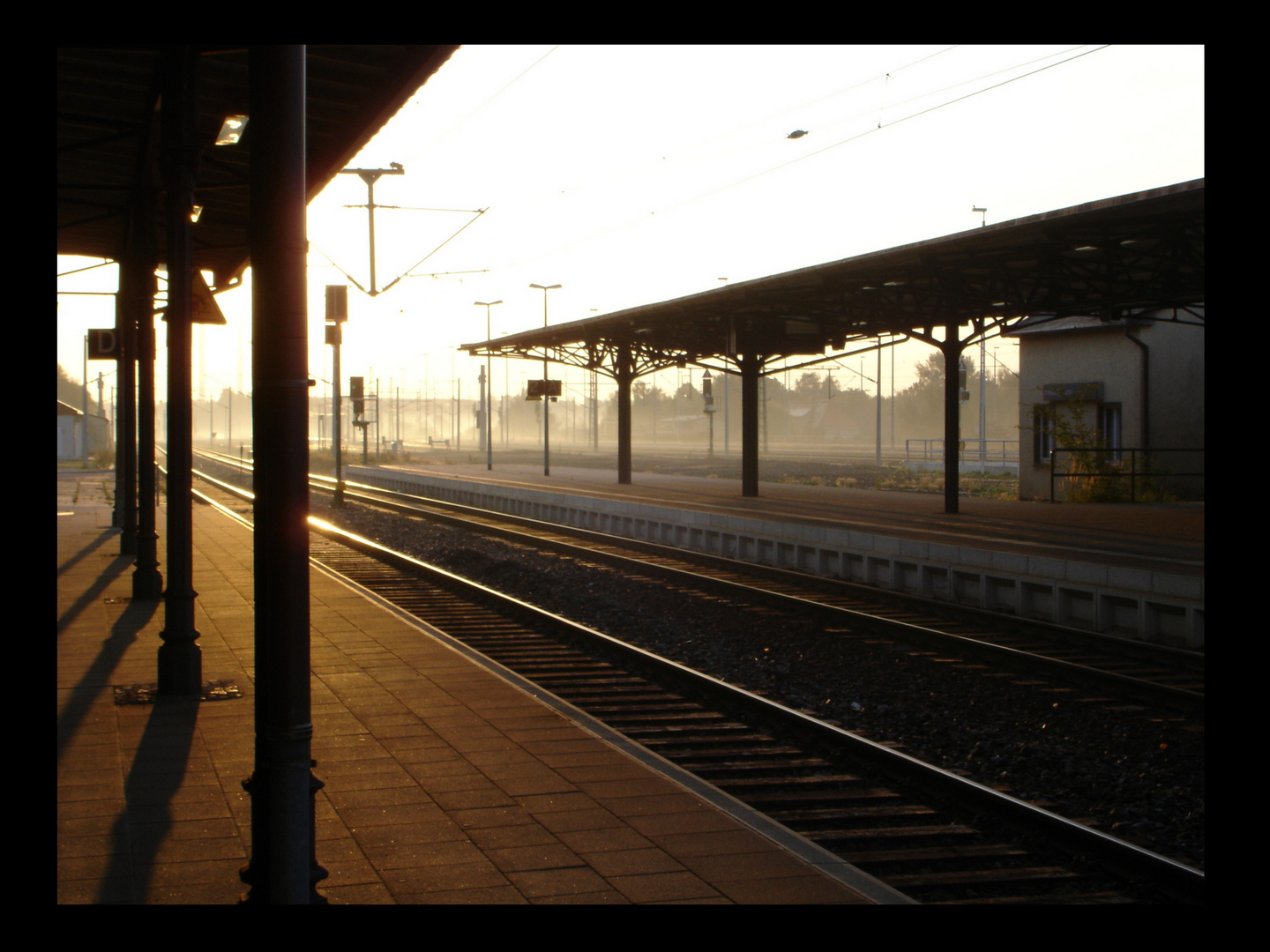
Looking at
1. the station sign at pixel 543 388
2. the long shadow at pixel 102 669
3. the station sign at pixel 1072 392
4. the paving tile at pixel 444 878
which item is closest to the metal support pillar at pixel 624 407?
the station sign at pixel 543 388

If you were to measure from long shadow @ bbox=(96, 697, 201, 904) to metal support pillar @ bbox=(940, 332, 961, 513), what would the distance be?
15.0 metres

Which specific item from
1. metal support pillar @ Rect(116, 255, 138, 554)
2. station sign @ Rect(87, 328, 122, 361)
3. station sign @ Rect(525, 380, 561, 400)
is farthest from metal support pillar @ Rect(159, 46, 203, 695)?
station sign @ Rect(525, 380, 561, 400)

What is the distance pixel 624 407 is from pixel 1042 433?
1080 cm

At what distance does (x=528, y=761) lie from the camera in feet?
19.0

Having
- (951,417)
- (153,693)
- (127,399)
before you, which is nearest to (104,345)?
(127,399)

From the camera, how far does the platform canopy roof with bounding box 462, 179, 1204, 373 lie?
1373cm

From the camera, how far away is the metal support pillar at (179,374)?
7234mm

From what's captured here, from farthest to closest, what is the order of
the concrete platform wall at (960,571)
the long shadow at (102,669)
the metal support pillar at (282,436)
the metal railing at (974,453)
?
the metal railing at (974,453) < the concrete platform wall at (960,571) < the long shadow at (102,669) < the metal support pillar at (282,436)

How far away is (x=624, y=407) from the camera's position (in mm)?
29688

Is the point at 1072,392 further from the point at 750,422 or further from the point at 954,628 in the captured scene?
the point at 954,628

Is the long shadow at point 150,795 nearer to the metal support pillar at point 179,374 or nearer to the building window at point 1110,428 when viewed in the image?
the metal support pillar at point 179,374

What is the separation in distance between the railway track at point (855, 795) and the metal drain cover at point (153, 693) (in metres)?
2.31
